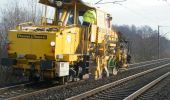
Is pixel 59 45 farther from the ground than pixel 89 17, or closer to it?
closer to it

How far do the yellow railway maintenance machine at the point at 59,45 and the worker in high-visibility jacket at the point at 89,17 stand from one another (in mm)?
159

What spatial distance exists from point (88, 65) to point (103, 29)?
10.3 ft

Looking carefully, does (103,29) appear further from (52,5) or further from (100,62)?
(52,5)

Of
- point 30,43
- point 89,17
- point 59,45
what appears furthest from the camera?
point 89,17

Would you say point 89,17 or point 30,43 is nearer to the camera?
point 30,43

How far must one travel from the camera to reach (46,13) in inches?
711

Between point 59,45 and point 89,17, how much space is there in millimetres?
3372

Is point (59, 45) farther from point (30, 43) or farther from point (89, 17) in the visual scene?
point (89, 17)

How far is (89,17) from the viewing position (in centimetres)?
1864

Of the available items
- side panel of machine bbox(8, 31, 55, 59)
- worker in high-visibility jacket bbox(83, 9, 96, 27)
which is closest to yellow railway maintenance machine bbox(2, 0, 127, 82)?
side panel of machine bbox(8, 31, 55, 59)

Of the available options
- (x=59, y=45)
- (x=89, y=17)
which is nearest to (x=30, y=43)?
(x=59, y=45)

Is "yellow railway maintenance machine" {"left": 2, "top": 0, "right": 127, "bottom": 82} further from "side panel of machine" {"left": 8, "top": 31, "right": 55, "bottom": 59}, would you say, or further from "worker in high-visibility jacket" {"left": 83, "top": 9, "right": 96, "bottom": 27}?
"worker in high-visibility jacket" {"left": 83, "top": 9, "right": 96, "bottom": 27}

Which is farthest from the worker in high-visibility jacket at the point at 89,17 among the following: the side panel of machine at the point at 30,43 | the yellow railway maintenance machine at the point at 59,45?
the side panel of machine at the point at 30,43

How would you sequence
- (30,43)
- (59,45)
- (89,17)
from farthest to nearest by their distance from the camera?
(89,17), (30,43), (59,45)
